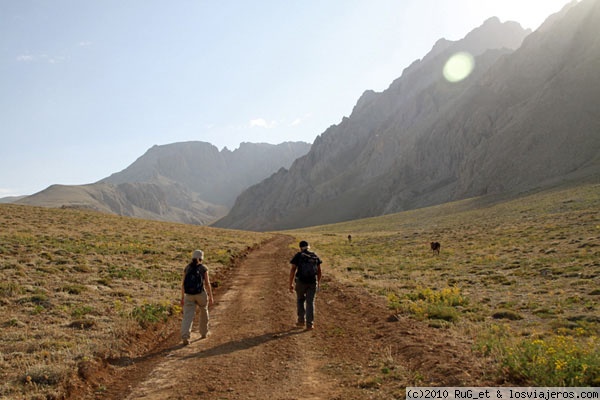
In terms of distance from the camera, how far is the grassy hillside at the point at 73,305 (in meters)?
7.89

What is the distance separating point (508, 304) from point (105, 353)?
12950mm

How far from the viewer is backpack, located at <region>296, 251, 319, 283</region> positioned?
1114cm

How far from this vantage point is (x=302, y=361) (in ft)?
27.7

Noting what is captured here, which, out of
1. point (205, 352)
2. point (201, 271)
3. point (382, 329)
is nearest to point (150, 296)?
point (201, 271)

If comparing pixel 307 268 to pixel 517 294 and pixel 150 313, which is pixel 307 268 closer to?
pixel 150 313

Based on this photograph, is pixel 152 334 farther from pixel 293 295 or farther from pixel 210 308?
pixel 293 295

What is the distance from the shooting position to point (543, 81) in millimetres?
131625

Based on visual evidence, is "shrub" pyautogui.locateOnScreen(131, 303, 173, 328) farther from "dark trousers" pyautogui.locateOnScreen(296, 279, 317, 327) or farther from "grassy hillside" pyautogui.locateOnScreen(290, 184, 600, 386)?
"grassy hillside" pyautogui.locateOnScreen(290, 184, 600, 386)

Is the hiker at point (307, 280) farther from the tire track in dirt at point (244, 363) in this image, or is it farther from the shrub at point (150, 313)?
the shrub at point (150, 313)

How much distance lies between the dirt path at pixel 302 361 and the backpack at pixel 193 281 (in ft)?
4.69

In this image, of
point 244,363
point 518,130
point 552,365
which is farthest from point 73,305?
point 518,130

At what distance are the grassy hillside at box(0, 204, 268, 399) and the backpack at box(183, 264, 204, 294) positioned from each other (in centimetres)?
201

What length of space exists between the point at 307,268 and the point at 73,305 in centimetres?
825

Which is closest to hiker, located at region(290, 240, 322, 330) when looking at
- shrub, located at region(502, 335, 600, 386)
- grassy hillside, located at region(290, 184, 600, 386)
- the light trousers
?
the light trousers
